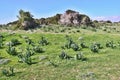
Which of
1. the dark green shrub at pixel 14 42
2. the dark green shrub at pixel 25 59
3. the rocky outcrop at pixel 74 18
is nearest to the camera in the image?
the dark green shrub at pixel 25 59

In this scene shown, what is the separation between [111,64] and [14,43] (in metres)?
16.4

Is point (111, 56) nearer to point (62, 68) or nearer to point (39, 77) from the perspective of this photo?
point (62, 68)

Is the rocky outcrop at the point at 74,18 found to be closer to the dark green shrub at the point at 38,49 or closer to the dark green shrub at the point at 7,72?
the dark green shrub at the point at 38,49

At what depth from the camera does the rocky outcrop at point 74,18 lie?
246 feet

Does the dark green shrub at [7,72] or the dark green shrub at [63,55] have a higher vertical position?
the dark green shrub at [63,55]

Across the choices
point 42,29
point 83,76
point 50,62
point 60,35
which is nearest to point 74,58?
point 50,62

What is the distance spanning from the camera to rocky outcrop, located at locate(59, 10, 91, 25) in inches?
2958

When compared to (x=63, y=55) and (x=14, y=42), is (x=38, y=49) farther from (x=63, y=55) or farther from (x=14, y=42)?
(x=14, y=42)

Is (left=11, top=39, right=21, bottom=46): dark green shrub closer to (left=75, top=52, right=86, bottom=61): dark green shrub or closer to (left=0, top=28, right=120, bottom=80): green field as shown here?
(left=0, top=28, right=120, bottom=80): green field

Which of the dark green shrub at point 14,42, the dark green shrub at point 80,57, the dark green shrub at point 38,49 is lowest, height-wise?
the dark green shrub at point 80,57

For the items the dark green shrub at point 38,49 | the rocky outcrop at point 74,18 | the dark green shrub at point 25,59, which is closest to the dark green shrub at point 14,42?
the dark green shrub at point 38,49

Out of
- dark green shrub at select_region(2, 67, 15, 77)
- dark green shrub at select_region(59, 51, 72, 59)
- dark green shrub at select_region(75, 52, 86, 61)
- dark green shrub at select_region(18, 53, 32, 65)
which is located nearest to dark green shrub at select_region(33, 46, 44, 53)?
dark green shrub at select_region(18, 53, 32, 65)

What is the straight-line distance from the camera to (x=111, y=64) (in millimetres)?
35906

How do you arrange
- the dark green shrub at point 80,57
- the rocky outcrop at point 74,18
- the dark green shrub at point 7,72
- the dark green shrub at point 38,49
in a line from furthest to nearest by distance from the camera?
1. the rocky outcrop at point 74,18
2. the dark green shrub at point 38,49
3. the dark green shrub at point 80,57
4. the dark green shrub at point 7,72
